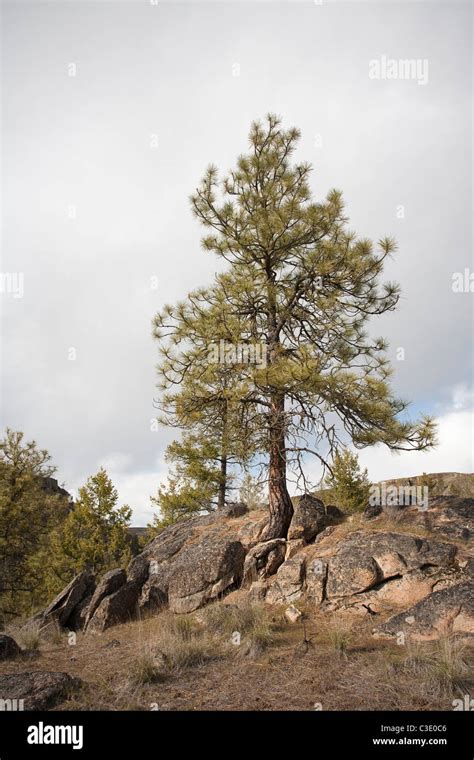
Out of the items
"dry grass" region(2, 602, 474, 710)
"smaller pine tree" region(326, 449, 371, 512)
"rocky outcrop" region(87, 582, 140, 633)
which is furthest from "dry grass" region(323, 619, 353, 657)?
"smaller pine tree" region(326, 449, 371, 512)

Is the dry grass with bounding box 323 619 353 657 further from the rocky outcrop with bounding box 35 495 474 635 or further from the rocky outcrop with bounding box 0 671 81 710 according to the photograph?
the rocky outcrop with bounding box 0 671 81 710

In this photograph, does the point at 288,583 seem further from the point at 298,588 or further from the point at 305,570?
the point at 305,570

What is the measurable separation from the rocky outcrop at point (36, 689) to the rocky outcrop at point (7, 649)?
3042 mm

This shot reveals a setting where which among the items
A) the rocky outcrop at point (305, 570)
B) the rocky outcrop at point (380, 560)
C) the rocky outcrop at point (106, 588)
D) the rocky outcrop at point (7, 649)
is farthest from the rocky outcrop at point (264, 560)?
the rocky outcrop at point (7, 649)

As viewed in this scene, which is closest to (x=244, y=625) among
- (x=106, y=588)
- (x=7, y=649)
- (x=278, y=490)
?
(x=278, y=490)

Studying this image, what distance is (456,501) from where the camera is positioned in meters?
11.7

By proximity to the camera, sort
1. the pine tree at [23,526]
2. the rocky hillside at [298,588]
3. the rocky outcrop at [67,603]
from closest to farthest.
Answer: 1. the rocky hillside at [298,588]
2. the rocky outcrop at [67,603]
3. the pine tree at [23,526]

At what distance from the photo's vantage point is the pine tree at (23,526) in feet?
67.5

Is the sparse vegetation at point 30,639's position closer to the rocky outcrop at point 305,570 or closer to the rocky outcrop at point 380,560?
Answer: the rocky outcrop at point 305,570

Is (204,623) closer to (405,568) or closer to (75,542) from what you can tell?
(405,568)

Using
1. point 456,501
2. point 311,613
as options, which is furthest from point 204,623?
point 456,501

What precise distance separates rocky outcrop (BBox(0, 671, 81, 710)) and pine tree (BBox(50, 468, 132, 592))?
51.4 feet

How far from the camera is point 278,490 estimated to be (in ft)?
41.2
